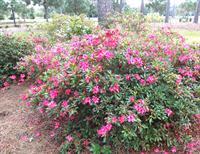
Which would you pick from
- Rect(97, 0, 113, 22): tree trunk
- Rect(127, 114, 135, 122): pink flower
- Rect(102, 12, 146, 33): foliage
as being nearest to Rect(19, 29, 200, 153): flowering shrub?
Rect(127, 114, 135, 122): pink flower

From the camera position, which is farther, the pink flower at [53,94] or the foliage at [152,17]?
the foliage at [152,17]

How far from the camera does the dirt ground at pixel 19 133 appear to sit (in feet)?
9.22

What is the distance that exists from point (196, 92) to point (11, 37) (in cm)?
408

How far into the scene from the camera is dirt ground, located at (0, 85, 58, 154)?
9.22 ft

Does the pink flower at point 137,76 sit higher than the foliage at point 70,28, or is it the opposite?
the foliage at point 70,28

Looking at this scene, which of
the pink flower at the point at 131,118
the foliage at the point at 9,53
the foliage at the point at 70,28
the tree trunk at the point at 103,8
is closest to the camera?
the pink flower at the point at 131,118

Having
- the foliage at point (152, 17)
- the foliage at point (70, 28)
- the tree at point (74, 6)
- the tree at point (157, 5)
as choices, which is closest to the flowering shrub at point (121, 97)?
the foliage at point (70, 28)

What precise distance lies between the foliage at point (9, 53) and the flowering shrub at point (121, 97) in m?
2.34

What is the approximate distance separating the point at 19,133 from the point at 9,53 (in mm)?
2304

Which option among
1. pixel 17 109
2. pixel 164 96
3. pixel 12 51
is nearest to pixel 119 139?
pixel 164 96

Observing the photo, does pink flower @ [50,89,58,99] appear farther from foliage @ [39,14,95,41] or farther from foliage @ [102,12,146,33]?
foliage @ [102,12,146,33]

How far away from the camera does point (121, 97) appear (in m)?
2.44

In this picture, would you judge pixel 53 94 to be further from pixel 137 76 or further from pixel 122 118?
pixel 137 76

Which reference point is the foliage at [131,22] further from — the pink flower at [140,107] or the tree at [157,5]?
the tree at [157,5]
